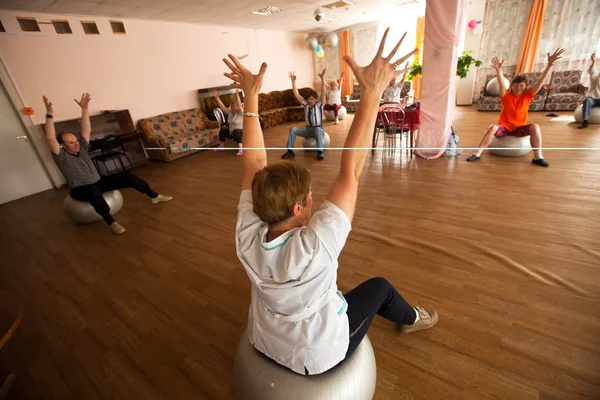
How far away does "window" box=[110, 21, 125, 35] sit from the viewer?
5265 millimetres

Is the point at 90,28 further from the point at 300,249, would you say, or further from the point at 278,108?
the point at 300,249

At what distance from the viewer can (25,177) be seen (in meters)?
4.77

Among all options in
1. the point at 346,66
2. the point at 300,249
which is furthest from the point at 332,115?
the point at 300,249

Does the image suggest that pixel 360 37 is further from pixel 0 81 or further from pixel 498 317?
pixel 498 317

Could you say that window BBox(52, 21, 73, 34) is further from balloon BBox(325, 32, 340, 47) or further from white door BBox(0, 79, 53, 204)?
balloon BBox(325, 32, 340, 47)

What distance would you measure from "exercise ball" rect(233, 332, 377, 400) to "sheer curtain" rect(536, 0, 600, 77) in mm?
9131

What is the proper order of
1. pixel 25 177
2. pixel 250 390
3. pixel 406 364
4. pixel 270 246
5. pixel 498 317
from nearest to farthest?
pixel 270 246 → pixel 250 390 → pixel 406 364 → pixel 498 317 → pixel 25 177

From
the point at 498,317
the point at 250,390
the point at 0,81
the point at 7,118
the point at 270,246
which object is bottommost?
the point at 498,317

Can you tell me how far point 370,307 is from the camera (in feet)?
3.92

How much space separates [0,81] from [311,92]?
7.09 metres

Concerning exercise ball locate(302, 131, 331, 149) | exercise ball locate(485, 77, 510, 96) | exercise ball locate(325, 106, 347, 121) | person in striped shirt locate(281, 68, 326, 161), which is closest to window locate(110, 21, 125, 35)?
person in striped shirt locate(281, 68, 326, 161)

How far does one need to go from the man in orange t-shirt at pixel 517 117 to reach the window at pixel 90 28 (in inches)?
260

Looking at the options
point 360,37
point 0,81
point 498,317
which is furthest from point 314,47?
point 498,317

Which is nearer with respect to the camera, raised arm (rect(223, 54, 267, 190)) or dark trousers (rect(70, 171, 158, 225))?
raised arm (rect(223, 54, 267, 190))
